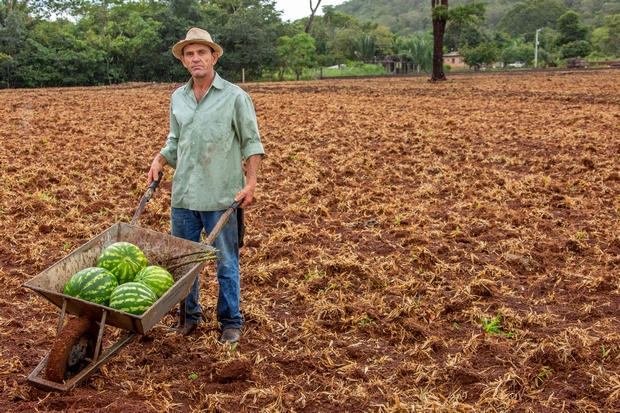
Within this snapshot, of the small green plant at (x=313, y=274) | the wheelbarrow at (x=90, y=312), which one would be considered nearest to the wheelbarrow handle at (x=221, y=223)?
the wheelbarrow at (x=90, y=312)

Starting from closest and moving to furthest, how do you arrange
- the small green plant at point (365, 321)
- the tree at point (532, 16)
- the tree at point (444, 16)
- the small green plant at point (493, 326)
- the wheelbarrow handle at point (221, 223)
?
the wheelbarrow handle at point (221, 223), the small green plant at point (493, 326), the small green plant at point (365, 321), the tree at point (444, 16), the tree at point (532, 16)

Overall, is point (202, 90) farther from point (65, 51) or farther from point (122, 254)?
point (65, 51)

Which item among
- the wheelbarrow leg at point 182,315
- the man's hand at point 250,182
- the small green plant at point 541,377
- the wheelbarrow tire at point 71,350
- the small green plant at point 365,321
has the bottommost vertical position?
the small green plant at point 541,377

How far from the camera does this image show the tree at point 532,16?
390ft

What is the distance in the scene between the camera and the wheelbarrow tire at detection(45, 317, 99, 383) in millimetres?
3270

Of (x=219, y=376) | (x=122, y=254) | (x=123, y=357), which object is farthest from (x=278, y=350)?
(x=122, y=254)

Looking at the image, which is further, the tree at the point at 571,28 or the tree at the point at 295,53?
the tree at the point at 571,28

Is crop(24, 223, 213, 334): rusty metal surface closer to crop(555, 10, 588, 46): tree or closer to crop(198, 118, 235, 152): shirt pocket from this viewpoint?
crop(198, 118, 235, 152): shirt pocket

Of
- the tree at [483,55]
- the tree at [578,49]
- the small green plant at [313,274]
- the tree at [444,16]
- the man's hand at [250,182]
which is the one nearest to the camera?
the man's hand at [250,182]

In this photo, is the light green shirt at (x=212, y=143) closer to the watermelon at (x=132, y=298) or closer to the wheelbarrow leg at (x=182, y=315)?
the wheelbarrow leg at (x=182, y=315)

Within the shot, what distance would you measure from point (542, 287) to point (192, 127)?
3.38 meters

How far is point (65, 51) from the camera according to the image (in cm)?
3844

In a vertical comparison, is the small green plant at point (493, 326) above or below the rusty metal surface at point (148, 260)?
below

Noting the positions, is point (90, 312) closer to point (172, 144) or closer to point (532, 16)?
point (172, 144)
